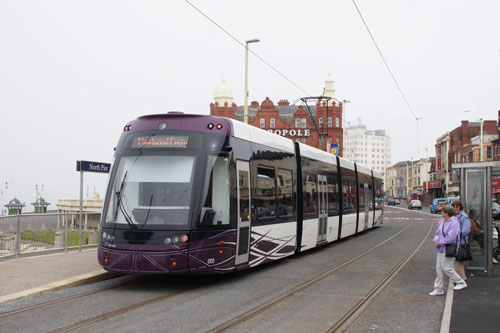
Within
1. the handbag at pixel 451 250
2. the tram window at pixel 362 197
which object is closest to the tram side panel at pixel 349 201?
the tram window at pixel 362 197

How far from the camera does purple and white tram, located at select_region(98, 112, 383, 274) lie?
9.48m

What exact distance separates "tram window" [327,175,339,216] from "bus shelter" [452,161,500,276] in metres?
6.43

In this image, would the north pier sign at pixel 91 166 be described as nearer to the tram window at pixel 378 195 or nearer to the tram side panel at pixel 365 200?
the tram side panel at pixel 365 200

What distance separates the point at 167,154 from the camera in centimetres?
1009

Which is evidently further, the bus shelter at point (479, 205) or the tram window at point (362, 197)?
the tram window at point (362, 197)

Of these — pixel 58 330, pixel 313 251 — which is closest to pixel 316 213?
pixel 313 251

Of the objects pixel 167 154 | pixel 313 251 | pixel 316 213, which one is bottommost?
pixel 313 251

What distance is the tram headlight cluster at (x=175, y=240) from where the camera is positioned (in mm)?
9406

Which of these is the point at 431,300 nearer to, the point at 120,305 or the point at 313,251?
the point at 120,305

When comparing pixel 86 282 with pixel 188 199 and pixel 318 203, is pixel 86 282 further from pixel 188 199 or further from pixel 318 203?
pixel 318 203

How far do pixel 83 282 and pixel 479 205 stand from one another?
802 centimetres

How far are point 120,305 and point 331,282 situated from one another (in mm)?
4202

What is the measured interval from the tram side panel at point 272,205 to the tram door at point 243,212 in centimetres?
28

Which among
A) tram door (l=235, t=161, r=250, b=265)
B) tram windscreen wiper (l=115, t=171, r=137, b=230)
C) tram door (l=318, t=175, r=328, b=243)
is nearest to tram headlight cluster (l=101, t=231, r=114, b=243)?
tram windscreen wiper (l=115, t=171, r=137, b=230)
